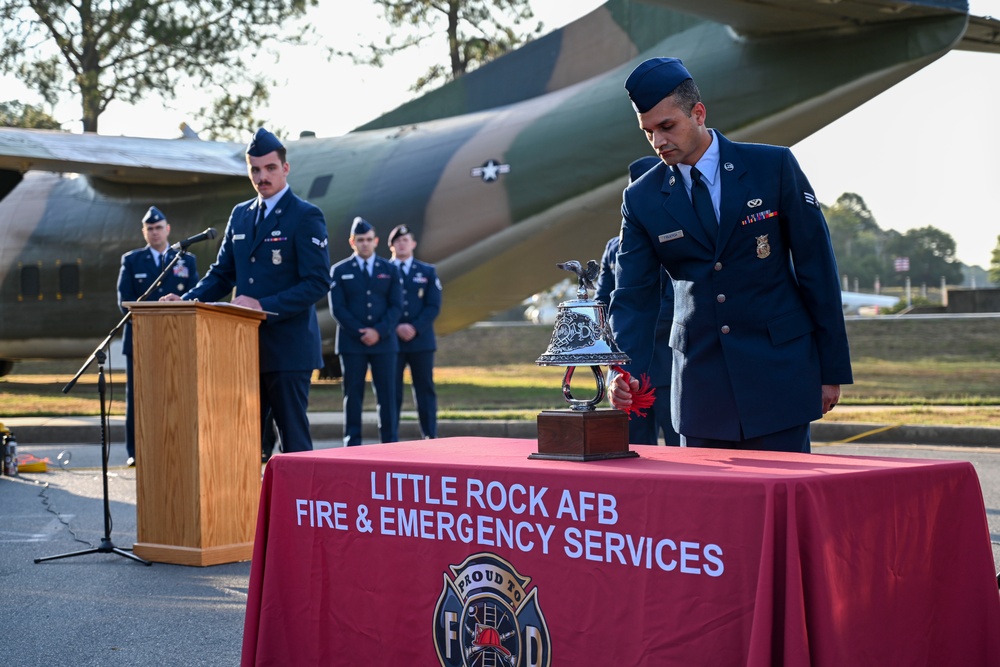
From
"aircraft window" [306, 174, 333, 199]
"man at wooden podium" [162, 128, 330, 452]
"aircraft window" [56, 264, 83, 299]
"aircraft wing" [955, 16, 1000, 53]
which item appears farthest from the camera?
"aircraft window" [56, 264, 83, 299]

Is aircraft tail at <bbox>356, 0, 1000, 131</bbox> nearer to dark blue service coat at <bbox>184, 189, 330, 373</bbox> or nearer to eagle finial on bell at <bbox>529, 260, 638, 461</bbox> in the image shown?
dark blue service coat at <bbox>184, 189, 330, 373</bbox>

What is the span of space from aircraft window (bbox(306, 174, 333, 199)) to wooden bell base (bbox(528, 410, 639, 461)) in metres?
11.2

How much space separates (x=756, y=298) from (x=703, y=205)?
0.30 meters

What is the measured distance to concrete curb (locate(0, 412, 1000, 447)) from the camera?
384 inches

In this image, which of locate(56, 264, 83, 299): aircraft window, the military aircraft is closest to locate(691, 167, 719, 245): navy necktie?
the military aircraft

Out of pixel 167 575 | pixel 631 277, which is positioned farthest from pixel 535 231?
pixel 631 277

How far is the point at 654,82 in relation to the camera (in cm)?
297

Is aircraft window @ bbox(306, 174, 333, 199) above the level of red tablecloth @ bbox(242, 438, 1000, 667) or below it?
above

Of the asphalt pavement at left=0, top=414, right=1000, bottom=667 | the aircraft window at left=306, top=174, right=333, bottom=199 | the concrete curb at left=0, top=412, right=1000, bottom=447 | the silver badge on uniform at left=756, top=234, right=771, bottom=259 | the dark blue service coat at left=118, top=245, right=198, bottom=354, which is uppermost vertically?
the aircraft window at left=306, top=174, right=333, bottom=199

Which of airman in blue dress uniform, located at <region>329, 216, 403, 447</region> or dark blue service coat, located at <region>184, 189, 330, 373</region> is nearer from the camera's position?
dark blue service coat, located at <region>184, 189, 330, 373</region>

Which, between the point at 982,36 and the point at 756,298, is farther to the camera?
the point at 982,36

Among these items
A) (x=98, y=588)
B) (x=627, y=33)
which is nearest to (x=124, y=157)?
(x=627, y=33)

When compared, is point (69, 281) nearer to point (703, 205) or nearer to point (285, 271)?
point (285, 271)

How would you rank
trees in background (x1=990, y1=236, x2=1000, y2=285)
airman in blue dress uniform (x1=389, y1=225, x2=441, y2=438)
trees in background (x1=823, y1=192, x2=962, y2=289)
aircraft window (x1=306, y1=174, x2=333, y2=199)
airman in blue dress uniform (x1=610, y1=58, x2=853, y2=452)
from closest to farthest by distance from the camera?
airman in blue dress uniform (x1=610, y1=58, x2=853, y2=452) → airman in blue dress uniform (x1=389, y1=225, x2=441, y2=438) → aircraft window (x1=306, y1=174, x2=333, y2=199) → trees in background (x1=990, y1=236, x2=1000, y2=285) → trees in background (x1=823, y1=192, x2=962, y2=289)
